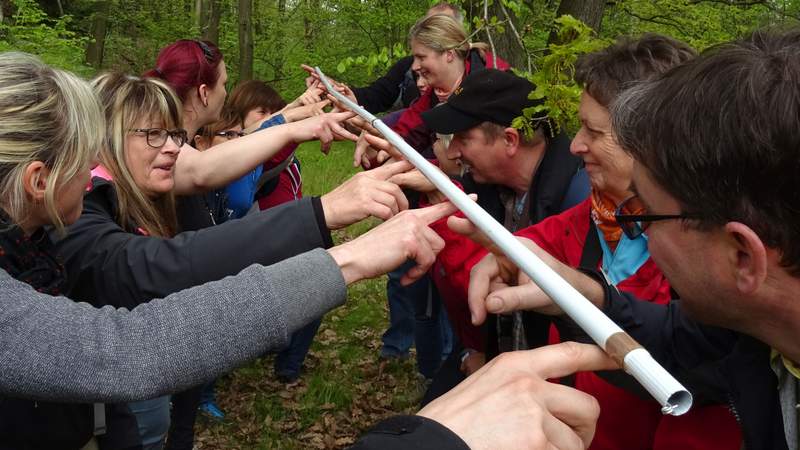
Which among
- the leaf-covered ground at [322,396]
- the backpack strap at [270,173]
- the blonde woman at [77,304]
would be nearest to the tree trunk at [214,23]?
the leaf-covered ground at [322,396]

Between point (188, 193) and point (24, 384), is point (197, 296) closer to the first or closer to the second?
point (24, 384)

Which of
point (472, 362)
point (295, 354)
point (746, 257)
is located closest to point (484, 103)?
point (472, 362)

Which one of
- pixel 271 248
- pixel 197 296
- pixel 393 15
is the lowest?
pixel 393 15

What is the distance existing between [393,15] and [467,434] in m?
11.9

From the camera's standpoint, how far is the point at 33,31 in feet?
30.2

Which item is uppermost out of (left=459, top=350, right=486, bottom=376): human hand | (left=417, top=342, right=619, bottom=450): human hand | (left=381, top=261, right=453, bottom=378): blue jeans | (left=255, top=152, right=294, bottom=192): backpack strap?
(left=417, top=342, right=619, bottom=450): human hand

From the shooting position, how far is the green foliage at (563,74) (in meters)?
2.71

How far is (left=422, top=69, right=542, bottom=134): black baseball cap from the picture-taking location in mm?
3549

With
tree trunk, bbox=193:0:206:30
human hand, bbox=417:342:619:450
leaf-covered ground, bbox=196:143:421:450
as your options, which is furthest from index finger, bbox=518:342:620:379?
tree trunk, bbox=193:0:206:30

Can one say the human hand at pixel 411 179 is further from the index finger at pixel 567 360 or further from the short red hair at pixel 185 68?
the short red hair at pixel 185 68

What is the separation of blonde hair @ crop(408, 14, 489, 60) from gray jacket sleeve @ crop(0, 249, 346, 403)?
151 inches

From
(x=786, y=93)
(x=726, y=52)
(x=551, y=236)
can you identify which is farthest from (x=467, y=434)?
(x=551, y=236)

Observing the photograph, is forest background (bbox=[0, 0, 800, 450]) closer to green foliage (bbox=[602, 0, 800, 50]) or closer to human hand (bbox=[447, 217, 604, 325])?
green foliage (bbox=[602, 0, 800, 50])

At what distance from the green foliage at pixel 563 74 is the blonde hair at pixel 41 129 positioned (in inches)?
65.3
